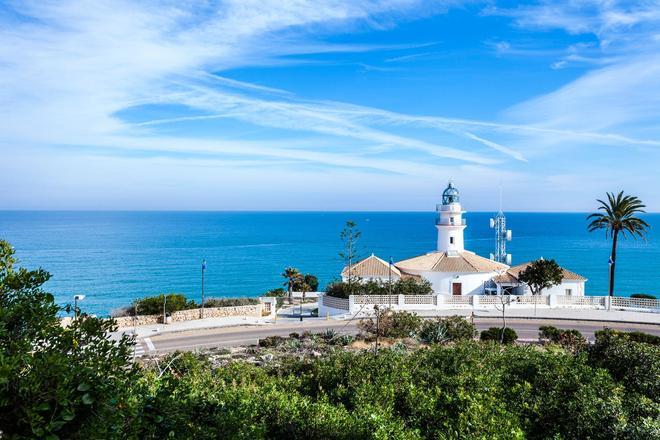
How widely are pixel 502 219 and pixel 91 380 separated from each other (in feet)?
282

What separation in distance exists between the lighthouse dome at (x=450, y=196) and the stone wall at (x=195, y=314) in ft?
84.5

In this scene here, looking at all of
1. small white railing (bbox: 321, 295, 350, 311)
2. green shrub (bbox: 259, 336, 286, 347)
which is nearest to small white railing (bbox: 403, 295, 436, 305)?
small white railing (bbox: 321, 295, 350, 311)

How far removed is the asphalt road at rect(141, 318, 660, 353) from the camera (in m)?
29.2

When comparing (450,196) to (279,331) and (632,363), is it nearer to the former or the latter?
(279,331)

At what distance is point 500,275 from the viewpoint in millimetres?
48344

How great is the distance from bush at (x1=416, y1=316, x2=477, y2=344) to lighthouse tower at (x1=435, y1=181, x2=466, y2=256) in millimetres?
26294

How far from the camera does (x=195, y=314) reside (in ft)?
121

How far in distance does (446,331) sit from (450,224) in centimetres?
2836

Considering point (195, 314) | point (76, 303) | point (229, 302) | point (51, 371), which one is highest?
point (51, 371)

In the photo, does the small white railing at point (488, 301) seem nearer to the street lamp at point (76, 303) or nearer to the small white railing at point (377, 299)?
the small white railing at point (377, 299)

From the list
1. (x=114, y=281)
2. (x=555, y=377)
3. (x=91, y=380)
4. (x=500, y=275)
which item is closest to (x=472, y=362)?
(x=555, y=377)

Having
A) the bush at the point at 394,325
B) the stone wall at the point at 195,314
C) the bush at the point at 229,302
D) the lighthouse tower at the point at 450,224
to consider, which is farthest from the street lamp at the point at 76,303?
the lighthouse tower at the point at 450,224

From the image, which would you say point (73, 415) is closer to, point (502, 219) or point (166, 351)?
point (166, 351)

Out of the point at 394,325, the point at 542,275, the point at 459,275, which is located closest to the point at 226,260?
the point at 459,275
